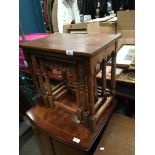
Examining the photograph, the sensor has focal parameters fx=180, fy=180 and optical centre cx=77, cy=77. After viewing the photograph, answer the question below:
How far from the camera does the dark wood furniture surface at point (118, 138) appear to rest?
843 millimetres

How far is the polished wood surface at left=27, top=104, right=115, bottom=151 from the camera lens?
831 millimetres

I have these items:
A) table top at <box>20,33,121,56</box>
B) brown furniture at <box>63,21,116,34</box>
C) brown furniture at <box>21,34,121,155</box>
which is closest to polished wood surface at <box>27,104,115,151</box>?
brown furniture at <box>21,34,121,155</box>

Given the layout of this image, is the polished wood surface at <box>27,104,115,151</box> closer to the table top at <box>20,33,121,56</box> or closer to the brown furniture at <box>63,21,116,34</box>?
the table top at <box>20,33,121,56</box>

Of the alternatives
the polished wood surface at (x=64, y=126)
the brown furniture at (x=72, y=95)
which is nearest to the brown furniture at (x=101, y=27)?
the brown furniture at (x=72, y=95)

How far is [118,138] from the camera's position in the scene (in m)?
0.90

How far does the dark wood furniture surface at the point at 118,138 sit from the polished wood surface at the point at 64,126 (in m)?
0.06

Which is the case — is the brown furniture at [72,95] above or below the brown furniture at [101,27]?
below

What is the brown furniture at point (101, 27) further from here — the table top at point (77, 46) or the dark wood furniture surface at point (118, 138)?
the dark wood furniture surface at point (118, 138)

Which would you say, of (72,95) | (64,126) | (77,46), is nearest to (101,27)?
(72,95)

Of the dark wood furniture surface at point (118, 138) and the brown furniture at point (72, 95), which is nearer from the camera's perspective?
the brown furniture at point (72, 95)
